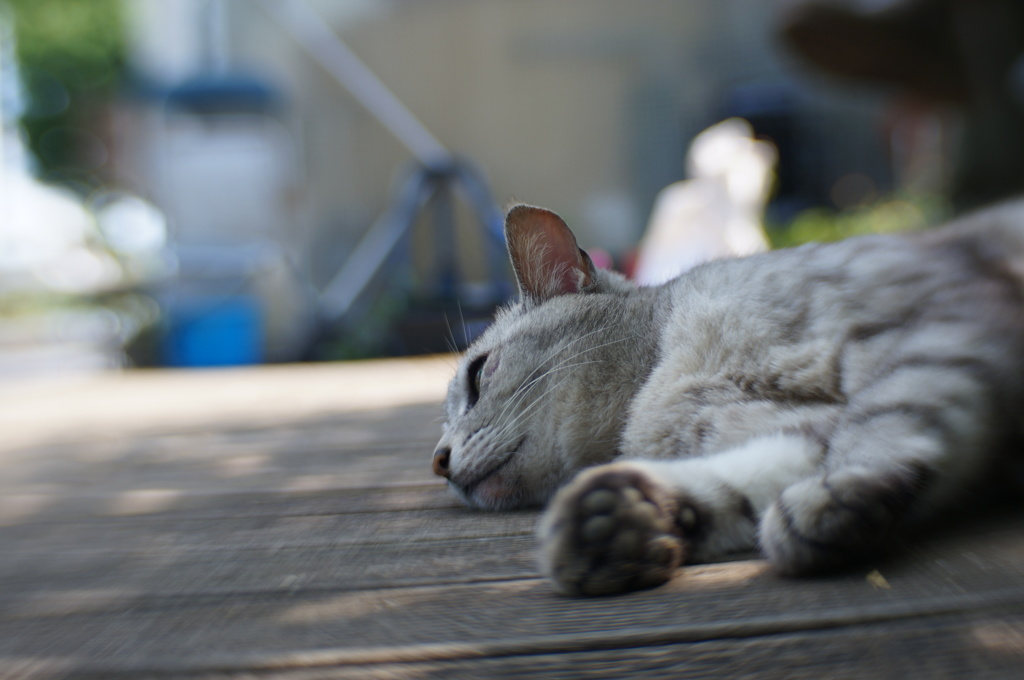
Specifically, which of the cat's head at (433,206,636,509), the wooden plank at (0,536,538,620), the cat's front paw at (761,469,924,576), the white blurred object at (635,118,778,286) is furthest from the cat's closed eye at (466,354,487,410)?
the white blurred object at (635,118,778,286)

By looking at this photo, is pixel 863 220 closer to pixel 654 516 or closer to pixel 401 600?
pixel 654 516

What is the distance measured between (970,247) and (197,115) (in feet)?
26.1

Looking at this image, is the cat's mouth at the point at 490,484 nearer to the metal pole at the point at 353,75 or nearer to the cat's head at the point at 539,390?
the cat's head at the point at 539,390

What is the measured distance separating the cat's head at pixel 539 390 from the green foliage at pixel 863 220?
5307mm

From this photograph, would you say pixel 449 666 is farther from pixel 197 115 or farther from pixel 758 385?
pixel 197 115

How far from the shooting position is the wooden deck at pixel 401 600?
0.98m

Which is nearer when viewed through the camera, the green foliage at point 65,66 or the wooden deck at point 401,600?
the wooden deck at point 401,600

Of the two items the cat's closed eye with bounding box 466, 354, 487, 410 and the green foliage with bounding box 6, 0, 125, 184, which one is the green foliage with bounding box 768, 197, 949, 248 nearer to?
the cat's closed eye with bounding box 466, 354, 487, 410

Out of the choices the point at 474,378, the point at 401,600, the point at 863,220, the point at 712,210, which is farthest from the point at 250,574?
the point at 863,220

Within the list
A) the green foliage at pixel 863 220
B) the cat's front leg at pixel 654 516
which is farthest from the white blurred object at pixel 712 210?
the cat's front leg at pixel 654 516

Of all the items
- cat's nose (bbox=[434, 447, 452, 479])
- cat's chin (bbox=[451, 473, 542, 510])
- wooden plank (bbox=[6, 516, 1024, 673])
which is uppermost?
wooden plank (bbox=[6, 516, 1024, 673])

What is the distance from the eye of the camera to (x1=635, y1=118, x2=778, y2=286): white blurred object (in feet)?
16.6

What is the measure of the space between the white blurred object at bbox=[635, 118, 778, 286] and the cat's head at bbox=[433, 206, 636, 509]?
10.0 ft

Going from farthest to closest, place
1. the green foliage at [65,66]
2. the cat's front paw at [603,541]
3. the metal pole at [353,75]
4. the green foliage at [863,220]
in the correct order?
the green foliage at [65,66] < the metal pole at [353,75] < the green foliage at [863,220] < the cat's front paw at [603,541]
